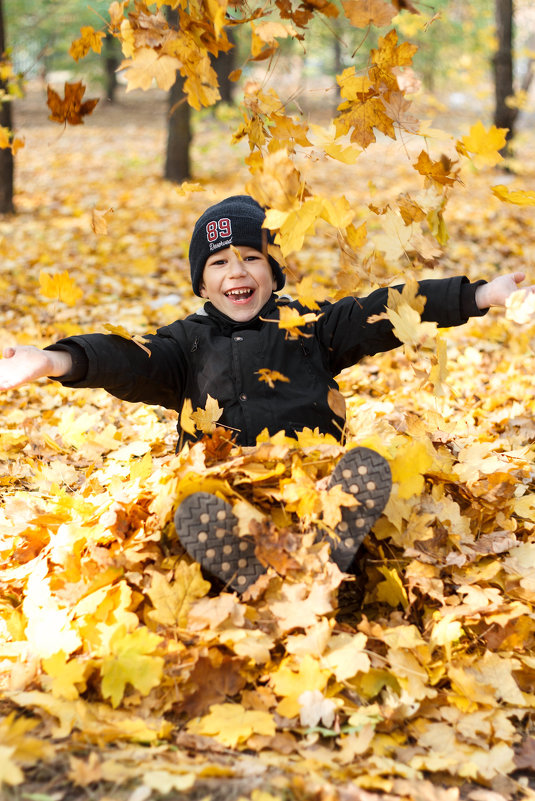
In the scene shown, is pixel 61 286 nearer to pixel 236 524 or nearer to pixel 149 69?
pixel 149 69

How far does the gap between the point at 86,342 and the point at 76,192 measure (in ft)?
25.0

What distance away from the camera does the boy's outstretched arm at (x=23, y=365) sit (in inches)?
73.1

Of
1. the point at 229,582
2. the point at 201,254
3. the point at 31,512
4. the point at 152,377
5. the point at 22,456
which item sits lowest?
the point at 22,456

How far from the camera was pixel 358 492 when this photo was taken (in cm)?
166

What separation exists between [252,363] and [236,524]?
805mm

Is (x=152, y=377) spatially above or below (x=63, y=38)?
below

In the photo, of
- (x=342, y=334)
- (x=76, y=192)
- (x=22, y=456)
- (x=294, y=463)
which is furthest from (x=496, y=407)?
(x=76, y=192)

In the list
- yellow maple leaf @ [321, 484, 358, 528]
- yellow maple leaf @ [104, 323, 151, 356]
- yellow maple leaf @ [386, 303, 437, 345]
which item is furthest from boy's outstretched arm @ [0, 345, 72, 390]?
yellow maple leaf @ [386, 303, 437, 345]

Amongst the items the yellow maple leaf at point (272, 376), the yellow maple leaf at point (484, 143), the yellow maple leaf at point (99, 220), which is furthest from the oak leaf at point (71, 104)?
the yellow maple leaf at point (484, 143)

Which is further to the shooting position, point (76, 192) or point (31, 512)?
point (76, 192)

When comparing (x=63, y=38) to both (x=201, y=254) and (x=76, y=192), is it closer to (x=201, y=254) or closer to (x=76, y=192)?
(x=76, y=192)

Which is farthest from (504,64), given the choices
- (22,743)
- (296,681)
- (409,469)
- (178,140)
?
(22,743)

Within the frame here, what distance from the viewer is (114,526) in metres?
1.80

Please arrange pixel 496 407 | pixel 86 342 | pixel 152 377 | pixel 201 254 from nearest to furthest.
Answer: pixel 86 342
pixel 152 377
pixel 201 254
pixel 496 407
